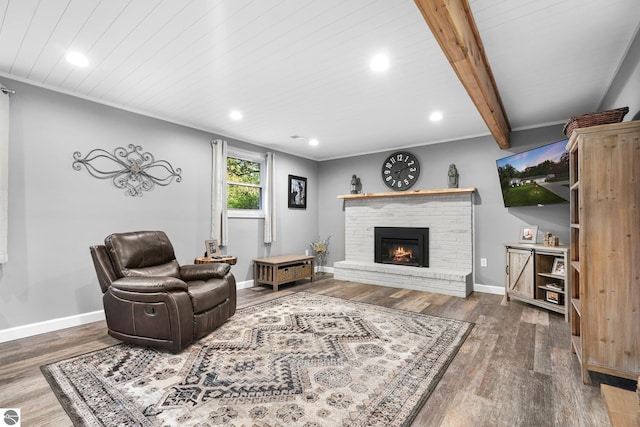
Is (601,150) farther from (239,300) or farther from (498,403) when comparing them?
(239,300)

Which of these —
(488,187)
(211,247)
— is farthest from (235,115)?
(488,187)

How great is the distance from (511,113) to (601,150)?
1923 millimetres

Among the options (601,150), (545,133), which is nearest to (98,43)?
(601,150)

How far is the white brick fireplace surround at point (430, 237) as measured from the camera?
455 centimetres

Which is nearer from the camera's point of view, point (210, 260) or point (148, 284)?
point (148, 284)

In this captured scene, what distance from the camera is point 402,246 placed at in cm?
526

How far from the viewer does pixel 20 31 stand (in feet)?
6.94

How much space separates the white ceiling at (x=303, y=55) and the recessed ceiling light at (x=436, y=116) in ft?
0.24

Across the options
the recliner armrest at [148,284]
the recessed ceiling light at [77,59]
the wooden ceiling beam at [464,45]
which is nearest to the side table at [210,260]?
the recliner armrest at [148,284]

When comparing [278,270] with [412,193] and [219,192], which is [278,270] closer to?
[219,192]

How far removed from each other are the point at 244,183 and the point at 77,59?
271cm

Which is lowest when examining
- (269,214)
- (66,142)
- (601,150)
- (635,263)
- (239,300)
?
(239,300)

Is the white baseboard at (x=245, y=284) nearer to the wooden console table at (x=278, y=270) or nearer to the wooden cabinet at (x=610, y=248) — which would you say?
the wooden console table at (x=278, y=270)

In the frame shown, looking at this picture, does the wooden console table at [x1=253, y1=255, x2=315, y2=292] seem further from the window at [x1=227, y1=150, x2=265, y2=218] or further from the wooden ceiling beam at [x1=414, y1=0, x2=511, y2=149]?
the wooden ceiling beam at [x1=414, y1=0, x2=511, y2=149]
